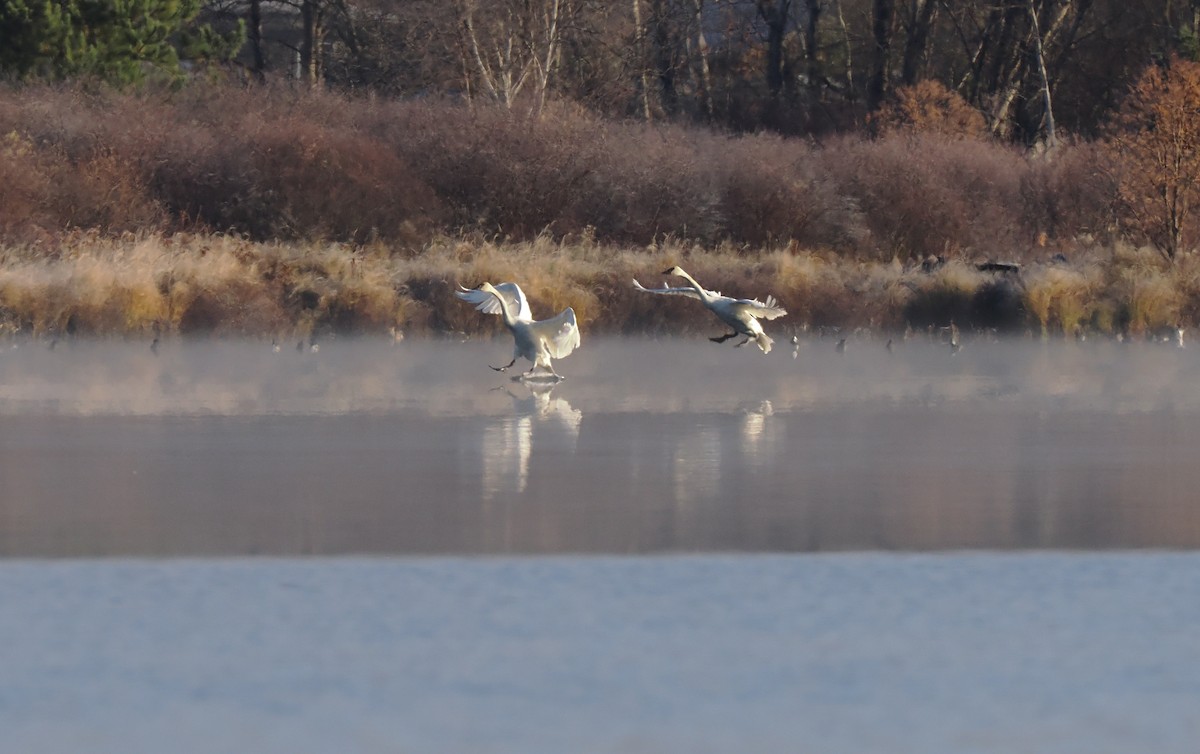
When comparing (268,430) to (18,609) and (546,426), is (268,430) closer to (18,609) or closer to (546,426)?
(546,426)

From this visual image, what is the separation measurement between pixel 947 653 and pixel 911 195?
23871 mm

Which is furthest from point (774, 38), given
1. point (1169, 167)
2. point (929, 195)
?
point (1169, 167)

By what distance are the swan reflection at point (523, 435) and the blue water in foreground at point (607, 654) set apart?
2440mm

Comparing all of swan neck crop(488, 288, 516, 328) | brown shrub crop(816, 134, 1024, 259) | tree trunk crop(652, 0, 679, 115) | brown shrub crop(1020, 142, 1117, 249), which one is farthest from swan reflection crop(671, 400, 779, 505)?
tree trunk crop(652, 0, 679, 115)

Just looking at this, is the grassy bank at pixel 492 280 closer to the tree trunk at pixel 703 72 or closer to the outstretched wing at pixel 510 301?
the outstretched wing at pixel 510 301

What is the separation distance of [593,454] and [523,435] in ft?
3.34

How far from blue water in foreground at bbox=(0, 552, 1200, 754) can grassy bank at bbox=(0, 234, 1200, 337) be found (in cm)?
1389

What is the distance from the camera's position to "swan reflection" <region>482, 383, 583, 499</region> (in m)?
10.5

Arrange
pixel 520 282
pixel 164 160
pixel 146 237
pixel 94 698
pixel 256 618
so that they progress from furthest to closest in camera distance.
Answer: pixel 164 160, pixel 146 237, pixel 520 282, pixel 256 618, pixel 94 698

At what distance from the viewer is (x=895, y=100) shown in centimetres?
4081

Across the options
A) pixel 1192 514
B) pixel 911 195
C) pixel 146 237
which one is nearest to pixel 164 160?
pixel 146 237

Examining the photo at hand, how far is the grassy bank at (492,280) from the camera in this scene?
21.4 metres

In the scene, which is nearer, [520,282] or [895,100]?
[520,282]

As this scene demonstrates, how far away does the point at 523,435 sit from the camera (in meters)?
12.5
